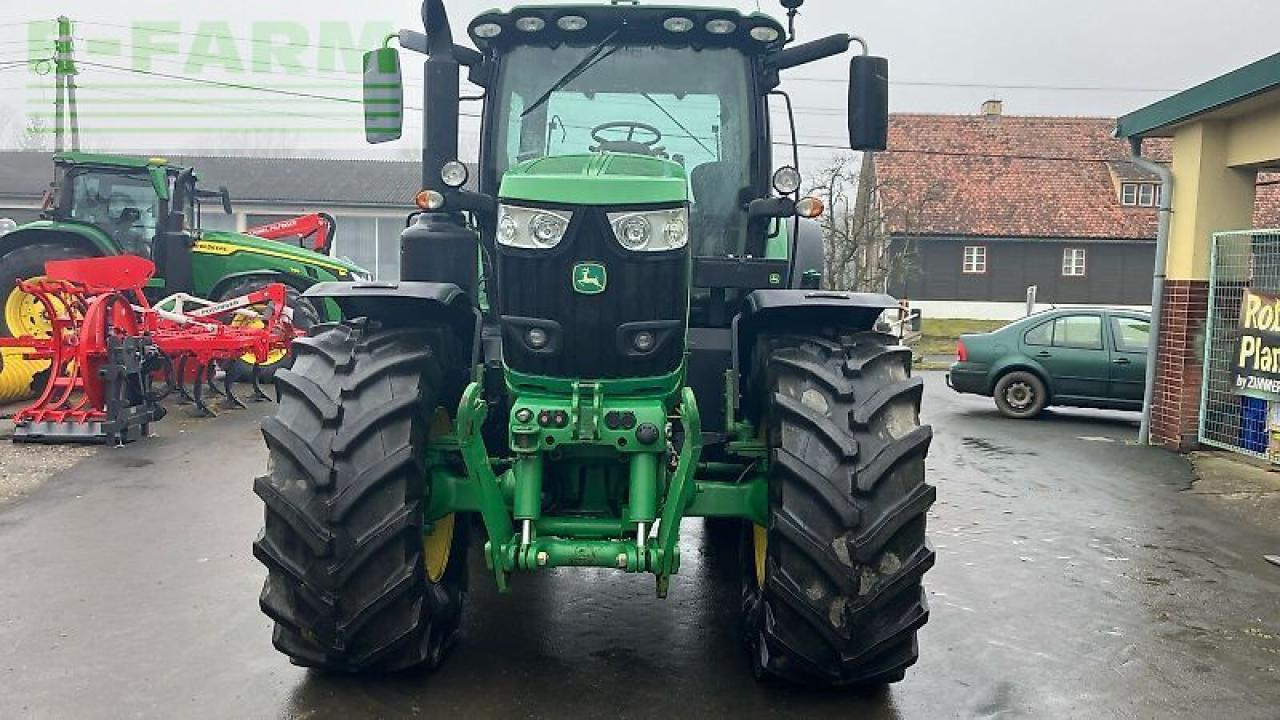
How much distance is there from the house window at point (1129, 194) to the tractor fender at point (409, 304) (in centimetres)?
A: 3686

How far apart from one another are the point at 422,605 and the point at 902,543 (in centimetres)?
181

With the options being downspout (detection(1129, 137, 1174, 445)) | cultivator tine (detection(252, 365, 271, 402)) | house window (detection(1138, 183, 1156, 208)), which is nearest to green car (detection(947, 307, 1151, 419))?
downspout (detection(1129, 137, 1174, 445))

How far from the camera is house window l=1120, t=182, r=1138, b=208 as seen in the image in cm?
3656

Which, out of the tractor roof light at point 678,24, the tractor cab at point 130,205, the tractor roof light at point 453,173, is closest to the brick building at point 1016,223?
the tractor cab at point 130,205

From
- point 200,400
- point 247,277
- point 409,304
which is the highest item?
point 409,304

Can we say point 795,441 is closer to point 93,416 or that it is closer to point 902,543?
point 902,543

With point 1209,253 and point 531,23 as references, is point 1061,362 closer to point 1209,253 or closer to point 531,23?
point 1209,253

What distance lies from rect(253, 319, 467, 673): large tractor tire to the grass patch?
22375 mm

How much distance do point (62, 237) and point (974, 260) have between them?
30.2 meters

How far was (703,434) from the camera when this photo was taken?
446 cm

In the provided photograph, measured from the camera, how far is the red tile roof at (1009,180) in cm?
3609

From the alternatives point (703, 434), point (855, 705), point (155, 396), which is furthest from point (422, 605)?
point (155, 396)

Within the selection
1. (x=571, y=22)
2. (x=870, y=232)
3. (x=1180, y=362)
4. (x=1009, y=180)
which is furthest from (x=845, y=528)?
(x=1009, y=180)

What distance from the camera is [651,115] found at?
194 inches
